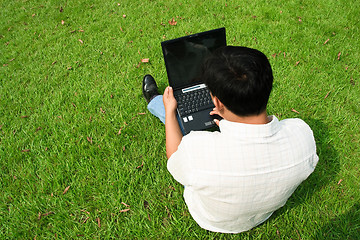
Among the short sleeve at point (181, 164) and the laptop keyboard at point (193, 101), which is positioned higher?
the short sleeve at point (181, 164)

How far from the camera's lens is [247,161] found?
149 centimetres

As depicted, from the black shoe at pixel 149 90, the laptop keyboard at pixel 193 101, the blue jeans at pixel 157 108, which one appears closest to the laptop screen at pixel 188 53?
the laptop keyboard at pixel 193 101

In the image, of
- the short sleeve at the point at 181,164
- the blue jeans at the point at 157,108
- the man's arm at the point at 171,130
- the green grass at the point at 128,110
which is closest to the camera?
the short sleeve at the point at 181,164

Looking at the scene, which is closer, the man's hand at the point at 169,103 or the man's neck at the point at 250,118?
the man's neck at the point at 250,118

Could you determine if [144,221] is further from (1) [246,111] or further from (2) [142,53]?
(2) [142,53]

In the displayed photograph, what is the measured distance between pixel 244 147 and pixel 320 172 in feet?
6.72

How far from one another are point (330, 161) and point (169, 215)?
2.23 meters

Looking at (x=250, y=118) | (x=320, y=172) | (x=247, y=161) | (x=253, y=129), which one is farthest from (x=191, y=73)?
(x=320, y=172)

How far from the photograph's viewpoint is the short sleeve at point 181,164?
5.29 ft

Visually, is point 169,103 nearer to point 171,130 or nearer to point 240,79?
point 171,130

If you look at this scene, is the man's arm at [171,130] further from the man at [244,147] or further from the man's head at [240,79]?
the man's head at [240,79]

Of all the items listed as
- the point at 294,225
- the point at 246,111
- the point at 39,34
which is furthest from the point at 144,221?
the point at 39,34


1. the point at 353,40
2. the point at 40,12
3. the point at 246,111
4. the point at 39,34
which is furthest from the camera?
the point at 40,12

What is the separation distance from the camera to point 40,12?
5.76m
